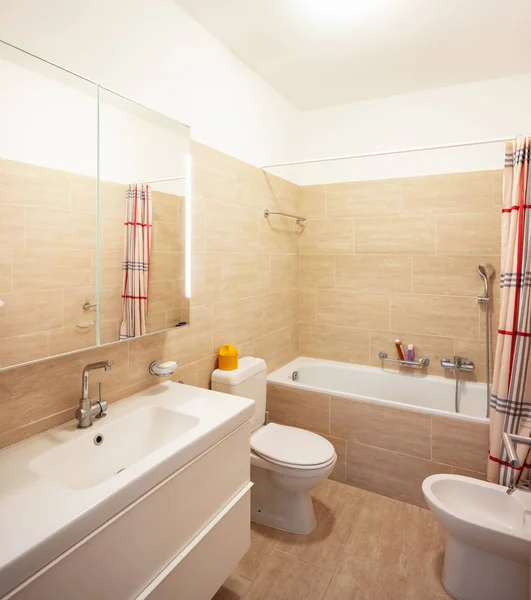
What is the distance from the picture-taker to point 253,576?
73.2 inches

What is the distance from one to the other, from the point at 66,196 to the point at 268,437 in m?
1.61

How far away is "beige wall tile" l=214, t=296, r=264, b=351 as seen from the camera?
2.43 meters

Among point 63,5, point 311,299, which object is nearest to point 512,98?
point 311,299

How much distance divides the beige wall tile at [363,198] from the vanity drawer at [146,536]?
7.04 feet

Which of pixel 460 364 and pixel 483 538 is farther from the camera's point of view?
pixel 460 364

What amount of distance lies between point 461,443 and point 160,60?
2.65 metres

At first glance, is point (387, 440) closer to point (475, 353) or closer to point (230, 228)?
point (475, 353)

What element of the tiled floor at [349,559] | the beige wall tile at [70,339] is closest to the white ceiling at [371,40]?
the beige wall tile at [70,339]

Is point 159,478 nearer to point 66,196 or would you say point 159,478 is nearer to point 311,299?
point 66,196

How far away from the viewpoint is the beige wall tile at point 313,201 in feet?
10.9

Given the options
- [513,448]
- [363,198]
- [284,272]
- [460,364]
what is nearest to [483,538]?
[513,448]

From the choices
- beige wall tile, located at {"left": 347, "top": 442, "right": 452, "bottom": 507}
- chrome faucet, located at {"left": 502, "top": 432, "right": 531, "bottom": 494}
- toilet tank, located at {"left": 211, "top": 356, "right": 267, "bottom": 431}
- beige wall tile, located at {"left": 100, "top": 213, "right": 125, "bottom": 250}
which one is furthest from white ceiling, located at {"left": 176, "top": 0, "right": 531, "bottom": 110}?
beige wall tile, located at {"left": 347, "top": 442, "right": 452, "bottom": 507}

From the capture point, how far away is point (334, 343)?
11.0ft

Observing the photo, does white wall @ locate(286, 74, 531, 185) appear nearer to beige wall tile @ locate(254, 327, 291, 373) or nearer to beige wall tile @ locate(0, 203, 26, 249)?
beige wall tile @ locate(254, 327, 291, 373)
